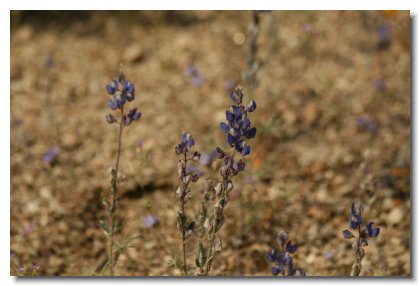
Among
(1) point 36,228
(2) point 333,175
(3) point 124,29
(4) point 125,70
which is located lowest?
(1) point 36,228

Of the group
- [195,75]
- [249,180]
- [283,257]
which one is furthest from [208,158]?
[283,257]

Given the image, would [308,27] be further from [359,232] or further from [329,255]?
[359,232]

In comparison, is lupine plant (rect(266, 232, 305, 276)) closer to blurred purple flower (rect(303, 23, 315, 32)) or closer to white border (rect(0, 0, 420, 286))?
white border (rect(0, 0, 420, 286))

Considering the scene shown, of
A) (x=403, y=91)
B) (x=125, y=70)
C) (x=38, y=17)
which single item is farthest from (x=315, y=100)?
(x=38, y=17)

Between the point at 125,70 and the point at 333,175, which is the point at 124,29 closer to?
the point at 125,70

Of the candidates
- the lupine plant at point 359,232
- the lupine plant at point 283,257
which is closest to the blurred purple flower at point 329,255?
the lupine plant at point 283,257

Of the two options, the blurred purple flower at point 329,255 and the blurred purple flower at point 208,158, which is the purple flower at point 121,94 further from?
the blurred purple flower at point 329,255
